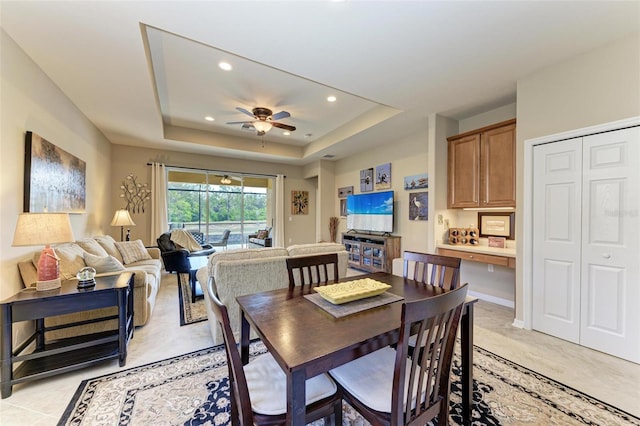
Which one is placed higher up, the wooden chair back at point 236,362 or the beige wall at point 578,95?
the beige wall at point 578,95

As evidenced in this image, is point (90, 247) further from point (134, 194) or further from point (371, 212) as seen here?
point (371, 212)

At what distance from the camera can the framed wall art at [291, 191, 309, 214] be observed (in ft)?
24.3

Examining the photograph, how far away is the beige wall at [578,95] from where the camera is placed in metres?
2.18

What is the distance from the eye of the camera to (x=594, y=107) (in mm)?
2361

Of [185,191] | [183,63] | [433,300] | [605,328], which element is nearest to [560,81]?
[605,328]

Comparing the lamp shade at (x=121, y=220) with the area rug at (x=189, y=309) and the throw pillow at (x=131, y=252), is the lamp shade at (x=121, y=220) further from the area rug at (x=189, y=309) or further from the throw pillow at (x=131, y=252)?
the area rug at (x=189, y=309)

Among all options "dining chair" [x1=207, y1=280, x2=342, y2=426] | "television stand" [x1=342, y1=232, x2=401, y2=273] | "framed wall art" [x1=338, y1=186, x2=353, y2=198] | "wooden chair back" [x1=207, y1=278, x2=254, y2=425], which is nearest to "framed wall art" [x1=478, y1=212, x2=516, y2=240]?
"television stand" [x1=342, y1=232, x2=401, y2=273]

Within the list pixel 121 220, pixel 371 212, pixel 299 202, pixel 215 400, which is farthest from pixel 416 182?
pixel 121 220

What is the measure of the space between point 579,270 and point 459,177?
1753mm

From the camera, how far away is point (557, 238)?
8.64 ft

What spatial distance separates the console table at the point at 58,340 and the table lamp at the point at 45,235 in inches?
4.1

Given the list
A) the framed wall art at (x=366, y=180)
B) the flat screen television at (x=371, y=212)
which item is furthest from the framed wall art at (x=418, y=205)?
the framed wall art at (x=366, y=180)

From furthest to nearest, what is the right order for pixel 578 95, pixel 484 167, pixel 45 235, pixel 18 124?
pixel 484 167
pixel 578 95
pixel 18 124
pixel 45 235

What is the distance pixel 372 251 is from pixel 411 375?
4.24 meters
